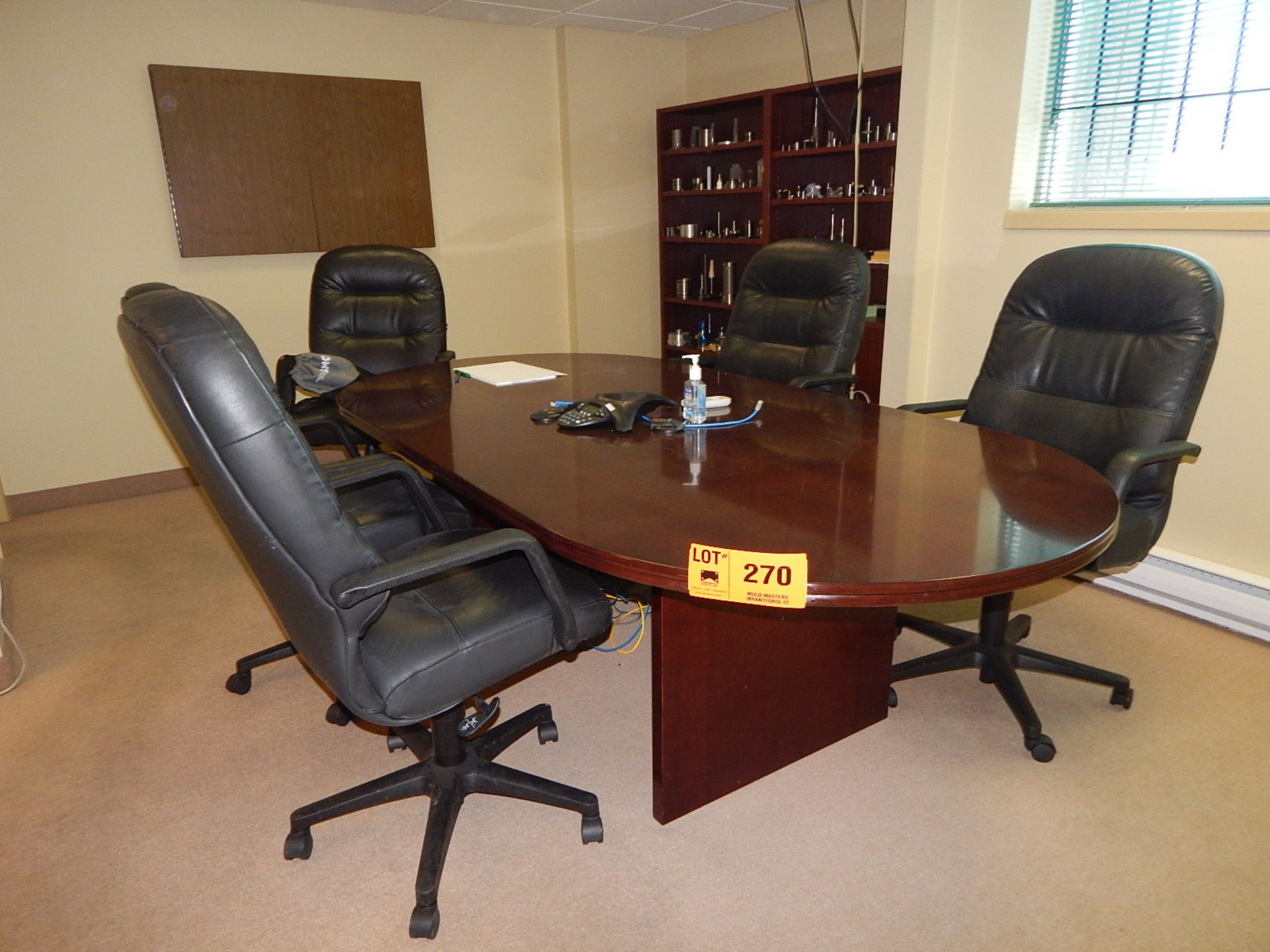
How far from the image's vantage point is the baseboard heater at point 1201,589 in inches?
102

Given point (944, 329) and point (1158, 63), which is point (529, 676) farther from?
point (1158, 63)

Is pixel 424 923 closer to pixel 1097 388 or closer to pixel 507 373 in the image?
pixel 507 373

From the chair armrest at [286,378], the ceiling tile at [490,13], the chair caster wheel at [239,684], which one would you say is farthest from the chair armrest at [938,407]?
the ceiling tile at [490,13]

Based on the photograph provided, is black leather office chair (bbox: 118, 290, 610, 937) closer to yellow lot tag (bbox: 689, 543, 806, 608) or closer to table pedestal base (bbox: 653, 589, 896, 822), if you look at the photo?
table pedestal base (bbox: 653, 589, 896, 822)

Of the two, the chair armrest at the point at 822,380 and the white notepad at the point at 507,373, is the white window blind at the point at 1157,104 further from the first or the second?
the white notepad at the point at 507,373

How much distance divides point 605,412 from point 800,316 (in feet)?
3.99

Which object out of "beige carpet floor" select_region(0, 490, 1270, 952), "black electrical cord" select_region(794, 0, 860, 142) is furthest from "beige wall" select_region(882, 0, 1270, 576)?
"black electrical cord" select_region(794, 0, 860, 142)

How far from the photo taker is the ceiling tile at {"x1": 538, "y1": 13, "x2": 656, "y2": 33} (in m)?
4.64

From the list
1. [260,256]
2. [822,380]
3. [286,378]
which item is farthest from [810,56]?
[286,378]

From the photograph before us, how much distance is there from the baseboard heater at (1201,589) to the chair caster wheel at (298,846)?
2433 millimetres

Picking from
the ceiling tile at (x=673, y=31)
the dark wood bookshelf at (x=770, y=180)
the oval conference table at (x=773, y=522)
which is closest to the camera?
the oval conference table at (x=773, y=522)

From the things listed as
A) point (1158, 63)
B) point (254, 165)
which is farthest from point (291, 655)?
point (1158, 63)

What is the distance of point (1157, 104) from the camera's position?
2766 mm

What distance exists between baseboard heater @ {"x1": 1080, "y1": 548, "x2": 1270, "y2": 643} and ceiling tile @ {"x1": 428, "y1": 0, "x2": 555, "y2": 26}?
3.89 meters
